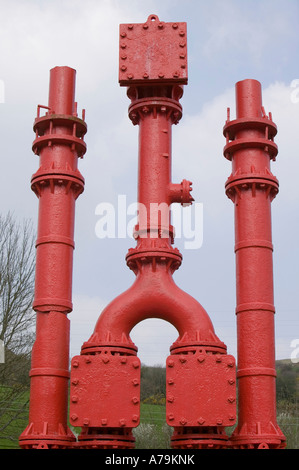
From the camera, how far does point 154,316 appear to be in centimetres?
1084

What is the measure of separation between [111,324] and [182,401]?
5.33ft

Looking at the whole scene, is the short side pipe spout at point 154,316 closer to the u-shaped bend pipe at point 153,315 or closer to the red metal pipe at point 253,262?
the u-shaped bend pipe at point 153,315

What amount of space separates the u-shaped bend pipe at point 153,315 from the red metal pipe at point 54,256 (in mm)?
772

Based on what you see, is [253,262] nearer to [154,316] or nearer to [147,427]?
[154,316]

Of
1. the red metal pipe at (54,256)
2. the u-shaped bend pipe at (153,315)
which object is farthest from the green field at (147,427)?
the u-shaped bend pipe at (153,315)

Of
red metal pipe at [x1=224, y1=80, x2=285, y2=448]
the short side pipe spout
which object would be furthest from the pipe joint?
red metal pipe at [x1=224, y1=80, x2=285, y2=448]

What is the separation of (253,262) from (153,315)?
6.16 ft

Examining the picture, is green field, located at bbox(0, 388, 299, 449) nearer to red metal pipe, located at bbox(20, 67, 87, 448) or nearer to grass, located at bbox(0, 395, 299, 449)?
grass, located at bbox(0, 395, 299, 449)

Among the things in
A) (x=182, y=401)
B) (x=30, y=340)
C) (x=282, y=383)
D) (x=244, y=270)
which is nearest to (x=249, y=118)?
(x=244, y=270)

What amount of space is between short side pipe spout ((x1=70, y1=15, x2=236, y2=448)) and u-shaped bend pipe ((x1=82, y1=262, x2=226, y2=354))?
2 centimetres

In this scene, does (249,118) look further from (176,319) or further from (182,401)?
(182,401)

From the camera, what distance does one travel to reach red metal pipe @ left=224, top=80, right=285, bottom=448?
10633mm

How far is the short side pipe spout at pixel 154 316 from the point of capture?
32.8 feet

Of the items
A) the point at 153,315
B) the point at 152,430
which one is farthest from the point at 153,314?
the point at 152,430
